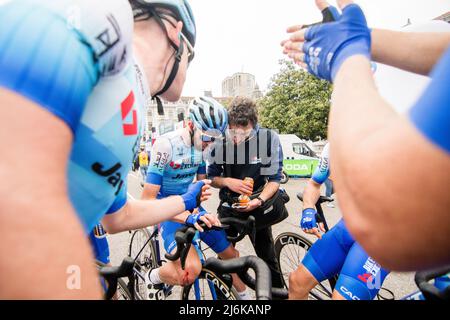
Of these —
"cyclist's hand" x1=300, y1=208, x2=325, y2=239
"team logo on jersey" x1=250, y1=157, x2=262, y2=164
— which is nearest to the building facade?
"team logo on jersey" x1=250, y1=157, x2=262, y2=164

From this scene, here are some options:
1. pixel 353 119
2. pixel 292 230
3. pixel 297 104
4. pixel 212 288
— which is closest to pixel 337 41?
pixel 353 119

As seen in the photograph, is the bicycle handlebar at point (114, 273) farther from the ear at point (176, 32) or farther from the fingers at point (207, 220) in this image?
the ear at point (176, 32)

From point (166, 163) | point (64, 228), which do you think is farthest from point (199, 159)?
point (64, 228)

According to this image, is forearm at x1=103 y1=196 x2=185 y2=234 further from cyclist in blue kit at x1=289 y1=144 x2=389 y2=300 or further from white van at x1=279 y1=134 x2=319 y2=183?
white van at x1=279 y1=134 x2=319 y2=183

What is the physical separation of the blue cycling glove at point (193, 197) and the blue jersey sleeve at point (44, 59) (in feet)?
4.48

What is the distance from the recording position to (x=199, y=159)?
9.52ft

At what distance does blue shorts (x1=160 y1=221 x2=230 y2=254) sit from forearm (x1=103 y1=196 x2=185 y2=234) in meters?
0.94

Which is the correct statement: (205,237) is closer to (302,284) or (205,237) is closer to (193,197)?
(193,197)

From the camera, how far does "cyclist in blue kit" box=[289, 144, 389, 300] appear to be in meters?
1.72

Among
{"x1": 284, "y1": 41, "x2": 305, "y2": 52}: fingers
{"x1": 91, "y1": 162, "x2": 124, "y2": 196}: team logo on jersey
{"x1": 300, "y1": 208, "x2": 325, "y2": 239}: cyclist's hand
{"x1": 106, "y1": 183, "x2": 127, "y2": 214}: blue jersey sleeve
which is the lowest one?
{"x1": 300, "y1": 208, "x2": 325, "y2": 239}: cyclist's hand

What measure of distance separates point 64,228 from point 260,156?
2.74 m

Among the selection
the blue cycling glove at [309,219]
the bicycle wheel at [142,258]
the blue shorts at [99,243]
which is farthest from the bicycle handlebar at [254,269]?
the blue shorts at [99,243]
